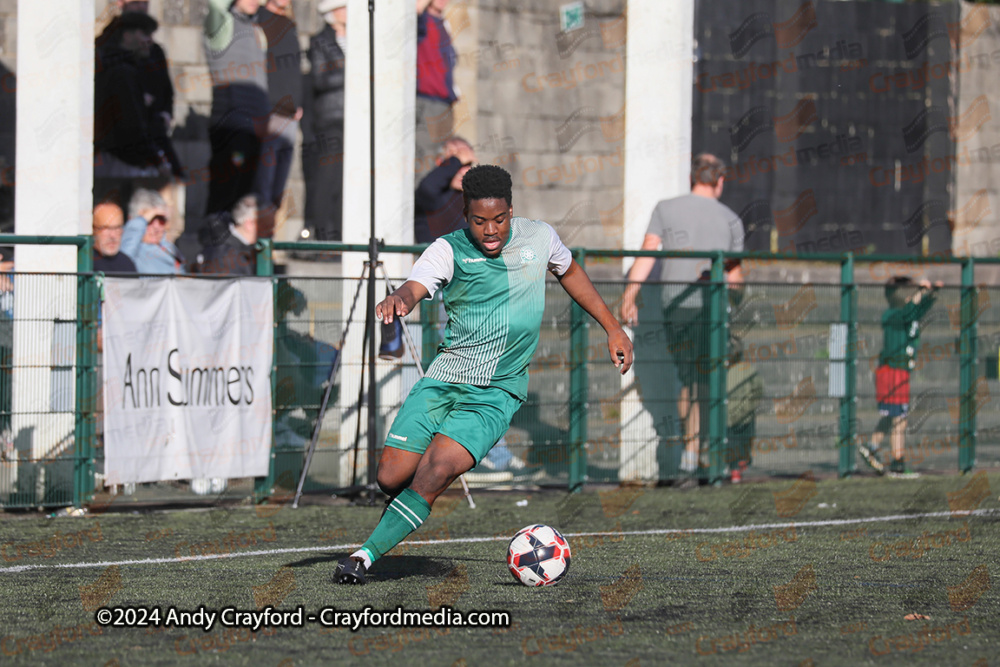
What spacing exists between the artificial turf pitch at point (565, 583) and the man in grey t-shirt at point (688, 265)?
1223 mm

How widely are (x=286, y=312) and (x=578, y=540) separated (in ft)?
10.6

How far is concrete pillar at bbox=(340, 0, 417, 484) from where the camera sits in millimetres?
12609

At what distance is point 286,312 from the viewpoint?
11.0 meters

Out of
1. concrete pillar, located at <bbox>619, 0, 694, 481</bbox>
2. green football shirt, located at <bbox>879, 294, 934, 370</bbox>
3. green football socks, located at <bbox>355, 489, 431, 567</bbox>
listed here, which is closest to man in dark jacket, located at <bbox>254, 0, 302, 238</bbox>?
concrete pillar, located at <bbox>619, 0, 694, 481</bbox>

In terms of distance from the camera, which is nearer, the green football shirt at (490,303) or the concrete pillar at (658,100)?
the green football shirt at (490,303)

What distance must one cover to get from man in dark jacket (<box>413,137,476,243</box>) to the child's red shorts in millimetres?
4160

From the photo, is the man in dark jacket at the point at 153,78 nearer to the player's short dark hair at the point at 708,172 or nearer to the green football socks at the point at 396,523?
the player's short dark hair at the point at 708,172

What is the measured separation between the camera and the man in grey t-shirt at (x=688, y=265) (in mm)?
12359

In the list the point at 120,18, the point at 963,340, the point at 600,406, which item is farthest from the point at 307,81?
the point at 963,340

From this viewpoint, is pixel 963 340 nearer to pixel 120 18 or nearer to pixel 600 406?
pixel 600 406

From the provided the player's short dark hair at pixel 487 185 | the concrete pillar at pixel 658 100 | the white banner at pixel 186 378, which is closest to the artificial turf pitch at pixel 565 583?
the white banner at pixel 186 378

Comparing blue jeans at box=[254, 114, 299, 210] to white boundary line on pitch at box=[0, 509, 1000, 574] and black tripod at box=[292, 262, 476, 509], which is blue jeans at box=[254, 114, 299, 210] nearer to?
black tripod at box=[292, 262, 476, 509]

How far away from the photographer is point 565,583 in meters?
7.20

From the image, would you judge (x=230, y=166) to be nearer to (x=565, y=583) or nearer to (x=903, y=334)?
(x=903, y=334)
